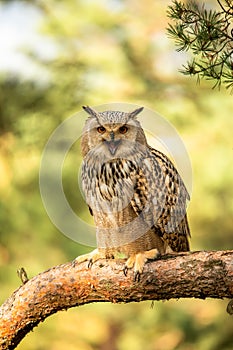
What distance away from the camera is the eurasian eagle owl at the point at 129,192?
3.07 meters

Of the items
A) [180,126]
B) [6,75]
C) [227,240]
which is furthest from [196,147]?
[6,75]

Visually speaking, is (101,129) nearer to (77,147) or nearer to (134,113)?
(134,113)

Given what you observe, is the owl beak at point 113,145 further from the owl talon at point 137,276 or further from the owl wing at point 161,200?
the owl talon at point 137,276

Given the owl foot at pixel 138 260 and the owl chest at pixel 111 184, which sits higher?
the owl chest at pixel 111 184

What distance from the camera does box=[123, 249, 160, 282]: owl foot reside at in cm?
271

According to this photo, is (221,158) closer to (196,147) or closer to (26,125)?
(196,147)

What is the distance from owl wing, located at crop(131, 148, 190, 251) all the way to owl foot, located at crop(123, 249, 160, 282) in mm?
127

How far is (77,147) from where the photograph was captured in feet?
21.7

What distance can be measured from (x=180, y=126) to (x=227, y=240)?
1068mm

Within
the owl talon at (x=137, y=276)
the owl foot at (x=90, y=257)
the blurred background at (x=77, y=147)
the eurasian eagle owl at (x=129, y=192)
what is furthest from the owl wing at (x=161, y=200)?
the blurred background at (x=77, y=147)

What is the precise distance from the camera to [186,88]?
6672mm

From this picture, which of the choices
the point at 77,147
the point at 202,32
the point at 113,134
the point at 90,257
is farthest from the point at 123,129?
the point at 77,147

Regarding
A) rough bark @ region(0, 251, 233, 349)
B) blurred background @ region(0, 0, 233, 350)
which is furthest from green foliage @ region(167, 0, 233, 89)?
blurred background @ region(0, 0, 233, 350)

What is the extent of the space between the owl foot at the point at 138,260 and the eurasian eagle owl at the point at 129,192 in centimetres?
1
